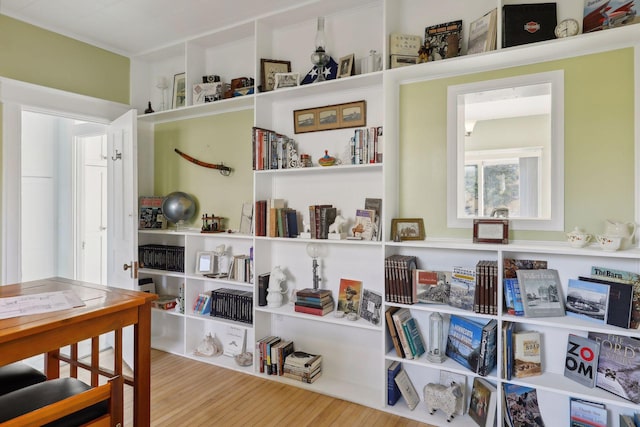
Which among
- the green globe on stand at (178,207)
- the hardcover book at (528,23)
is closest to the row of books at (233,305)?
the green globe on stand at (178,207)

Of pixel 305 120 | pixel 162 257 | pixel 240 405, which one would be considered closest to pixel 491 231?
pixel 305 120

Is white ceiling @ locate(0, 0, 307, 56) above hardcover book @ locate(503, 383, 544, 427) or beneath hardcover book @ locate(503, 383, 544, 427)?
above

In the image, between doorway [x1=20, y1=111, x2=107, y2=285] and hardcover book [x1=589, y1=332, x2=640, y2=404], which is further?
doorway [x1=20, y1=111, x2=107, y2=285]

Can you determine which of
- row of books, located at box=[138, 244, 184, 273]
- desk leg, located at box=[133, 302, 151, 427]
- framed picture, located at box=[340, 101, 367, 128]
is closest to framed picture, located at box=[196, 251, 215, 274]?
row of books, located at box=[138, 244, 184, 273]

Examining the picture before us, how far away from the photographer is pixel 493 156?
2.38m

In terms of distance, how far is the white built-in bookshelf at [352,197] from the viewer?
7.06 feet

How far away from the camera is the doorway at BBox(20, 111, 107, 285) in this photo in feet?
13.1

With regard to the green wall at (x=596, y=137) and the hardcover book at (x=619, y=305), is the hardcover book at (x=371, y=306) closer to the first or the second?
Answer: the green wall at (x=596, y=137)

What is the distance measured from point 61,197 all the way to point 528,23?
463cm

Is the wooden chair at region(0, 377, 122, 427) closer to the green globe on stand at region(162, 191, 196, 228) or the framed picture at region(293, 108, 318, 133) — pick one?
the green globe on stand at region(162, 191, 196, 228)

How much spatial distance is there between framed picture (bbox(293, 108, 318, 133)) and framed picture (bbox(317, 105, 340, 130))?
Result: 1.4 inches

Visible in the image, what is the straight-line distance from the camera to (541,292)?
7.04ft

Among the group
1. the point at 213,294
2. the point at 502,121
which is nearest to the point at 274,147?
the point at 213,294

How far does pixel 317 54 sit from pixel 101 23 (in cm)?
183
